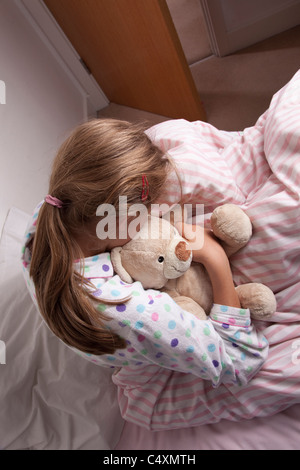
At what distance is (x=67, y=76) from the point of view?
170cm

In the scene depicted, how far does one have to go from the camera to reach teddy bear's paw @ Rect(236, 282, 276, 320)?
75cm

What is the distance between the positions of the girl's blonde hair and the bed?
236 millimetres

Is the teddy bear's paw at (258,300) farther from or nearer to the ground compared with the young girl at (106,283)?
nearer to the ground

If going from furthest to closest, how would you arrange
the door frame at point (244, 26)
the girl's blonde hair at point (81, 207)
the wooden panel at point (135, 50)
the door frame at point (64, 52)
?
the door frame at point (244, 26), the door frame at point (64, 52), the wooden panel at point (135, 50), the girl's blonde hair at point (81, 207)

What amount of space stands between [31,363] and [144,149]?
1.92 feet

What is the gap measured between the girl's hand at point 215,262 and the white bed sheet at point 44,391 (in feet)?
1.29

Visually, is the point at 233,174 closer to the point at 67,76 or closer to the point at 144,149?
the point at 144,149

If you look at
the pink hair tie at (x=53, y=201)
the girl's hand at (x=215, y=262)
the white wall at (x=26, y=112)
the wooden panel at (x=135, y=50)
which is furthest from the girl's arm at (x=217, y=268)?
the wooden panel at (x=135, y=50)

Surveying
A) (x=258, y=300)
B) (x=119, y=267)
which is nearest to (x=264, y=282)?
(x=258, y=300)

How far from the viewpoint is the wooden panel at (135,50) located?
130cm

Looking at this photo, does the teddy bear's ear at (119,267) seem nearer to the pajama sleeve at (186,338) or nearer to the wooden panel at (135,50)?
the pajama sleeve at (186,338)

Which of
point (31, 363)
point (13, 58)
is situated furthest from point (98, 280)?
point (13, 58)

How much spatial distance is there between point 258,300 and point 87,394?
48 centimetres

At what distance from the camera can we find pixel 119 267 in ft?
2.39
